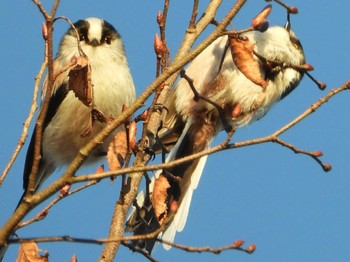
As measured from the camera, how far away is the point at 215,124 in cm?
430

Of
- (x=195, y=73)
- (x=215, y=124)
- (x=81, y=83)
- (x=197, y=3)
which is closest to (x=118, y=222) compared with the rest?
(x=81, y=83)

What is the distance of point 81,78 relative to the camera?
238 cm

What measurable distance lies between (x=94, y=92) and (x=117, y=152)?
164cm

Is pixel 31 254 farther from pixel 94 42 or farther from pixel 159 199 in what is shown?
pixel 94 42

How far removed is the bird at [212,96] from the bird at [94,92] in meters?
0.30

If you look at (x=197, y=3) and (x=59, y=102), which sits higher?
(x=197, y=3)

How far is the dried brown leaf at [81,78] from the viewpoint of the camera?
236 cm

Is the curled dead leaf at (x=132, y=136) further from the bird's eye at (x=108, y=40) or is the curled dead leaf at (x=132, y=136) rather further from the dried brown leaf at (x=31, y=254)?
the bird's eye at (x=108, y=40)

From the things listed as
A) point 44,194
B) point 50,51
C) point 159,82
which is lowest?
point 44,194

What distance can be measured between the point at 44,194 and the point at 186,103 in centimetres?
225

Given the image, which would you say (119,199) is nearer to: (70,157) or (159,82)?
(159,82)

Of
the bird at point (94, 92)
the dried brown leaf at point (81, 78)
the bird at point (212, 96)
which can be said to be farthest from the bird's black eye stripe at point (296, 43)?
the dried brown leaf at point (81, 78)

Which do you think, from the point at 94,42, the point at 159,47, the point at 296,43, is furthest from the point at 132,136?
the point at 296,43

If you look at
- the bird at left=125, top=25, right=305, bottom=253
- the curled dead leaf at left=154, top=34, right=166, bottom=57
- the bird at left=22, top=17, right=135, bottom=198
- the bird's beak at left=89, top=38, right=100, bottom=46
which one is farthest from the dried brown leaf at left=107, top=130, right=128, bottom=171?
the bird's beak at left=89, top=38, right=100, bottom=46
